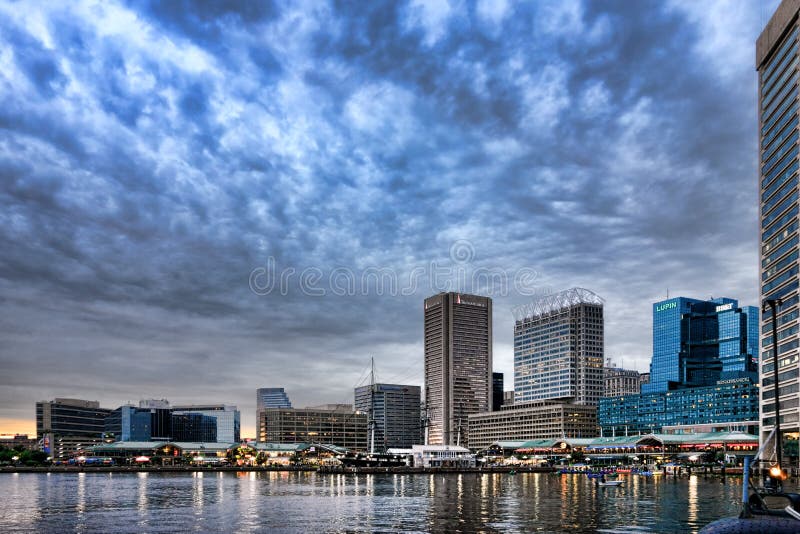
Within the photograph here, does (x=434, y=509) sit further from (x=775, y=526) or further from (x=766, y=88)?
(x=766, y=88)

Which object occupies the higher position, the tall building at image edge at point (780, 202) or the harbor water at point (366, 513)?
the tall building at image edge at point (780, 202)

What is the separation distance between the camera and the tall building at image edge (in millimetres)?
157375

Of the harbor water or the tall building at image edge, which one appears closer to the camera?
the harbor water

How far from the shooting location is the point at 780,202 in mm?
165125

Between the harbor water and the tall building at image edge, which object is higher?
the tall building at image edge

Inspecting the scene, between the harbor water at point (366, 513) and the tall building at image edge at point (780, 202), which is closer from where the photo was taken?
the harbor water at point (366, 513)

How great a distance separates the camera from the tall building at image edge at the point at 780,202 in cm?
15738

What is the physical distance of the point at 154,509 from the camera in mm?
88438

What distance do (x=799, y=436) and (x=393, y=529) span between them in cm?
11933

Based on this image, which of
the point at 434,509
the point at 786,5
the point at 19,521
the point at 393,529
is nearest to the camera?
the point at 393,529

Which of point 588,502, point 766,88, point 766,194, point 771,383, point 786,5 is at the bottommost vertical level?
point 588,502

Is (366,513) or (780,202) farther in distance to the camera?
(780,202)

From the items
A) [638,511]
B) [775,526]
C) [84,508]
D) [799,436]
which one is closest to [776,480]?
[775,526]

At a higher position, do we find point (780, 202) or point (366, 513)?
point (780, 202)
